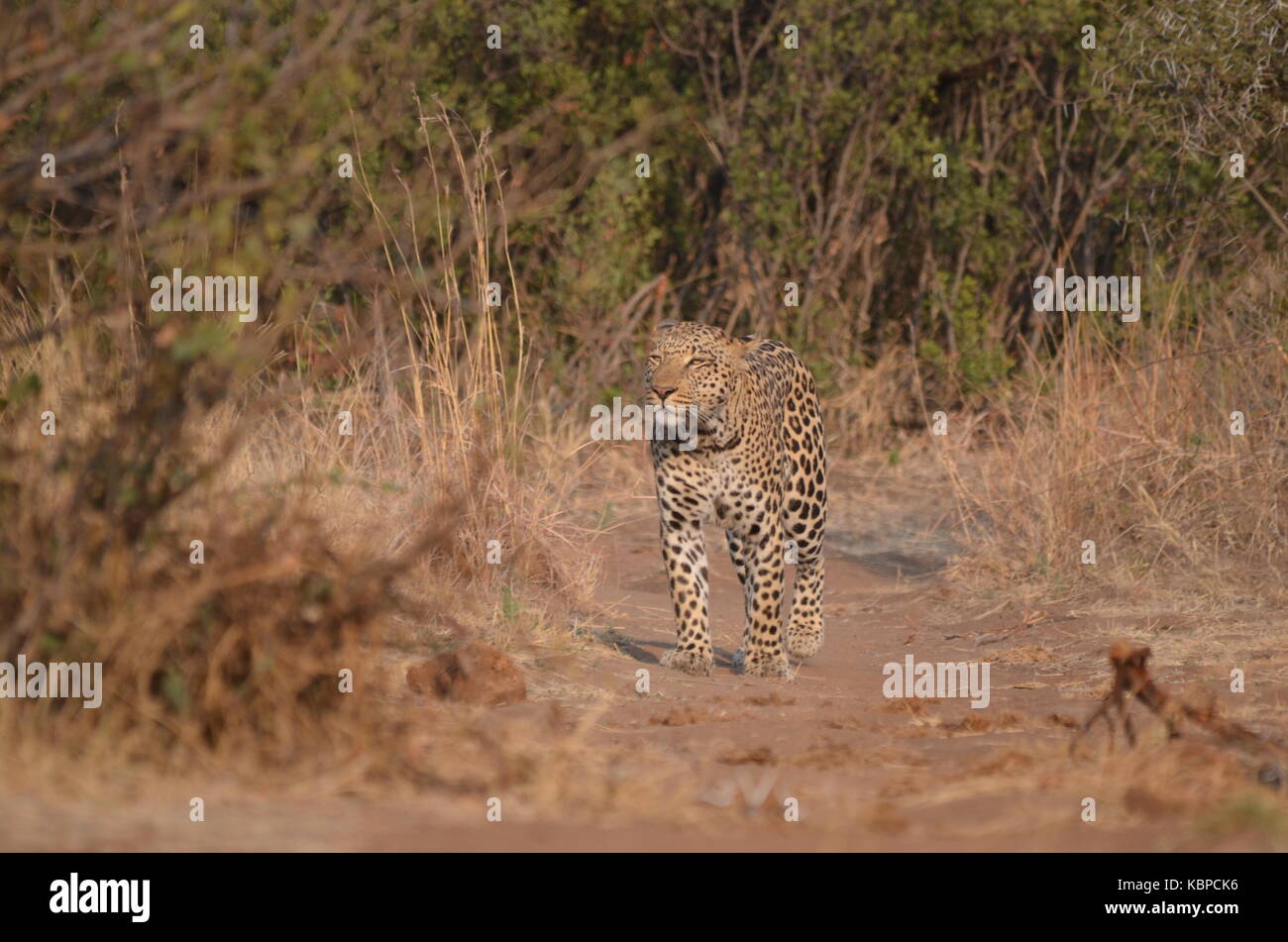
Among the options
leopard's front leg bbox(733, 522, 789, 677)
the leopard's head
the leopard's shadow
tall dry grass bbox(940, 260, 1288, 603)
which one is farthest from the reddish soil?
the leopard's head

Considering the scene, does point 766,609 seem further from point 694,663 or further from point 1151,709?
point 1151,709

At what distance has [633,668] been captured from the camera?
713cm

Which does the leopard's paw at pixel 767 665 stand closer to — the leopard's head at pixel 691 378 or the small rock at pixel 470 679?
the leopard's head at pixel 691 378

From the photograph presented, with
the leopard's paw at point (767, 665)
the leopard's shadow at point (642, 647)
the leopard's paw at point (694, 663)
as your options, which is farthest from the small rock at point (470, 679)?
the leopard's paw at point (767, 665)

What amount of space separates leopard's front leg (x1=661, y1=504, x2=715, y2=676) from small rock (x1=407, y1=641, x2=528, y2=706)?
120cm

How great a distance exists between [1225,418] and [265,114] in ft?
18.6

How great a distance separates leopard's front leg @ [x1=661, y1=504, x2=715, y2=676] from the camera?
23.5 feet

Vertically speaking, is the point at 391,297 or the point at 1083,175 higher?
the point at 1083,175

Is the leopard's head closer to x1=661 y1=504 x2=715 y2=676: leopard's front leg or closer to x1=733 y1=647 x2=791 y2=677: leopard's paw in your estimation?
x1=661 y1=504 x2=715 y2=676: leopard's front leg

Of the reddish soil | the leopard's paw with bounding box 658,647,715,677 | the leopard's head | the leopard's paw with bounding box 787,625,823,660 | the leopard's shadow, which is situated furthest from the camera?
the leopard's paw with bounding box 787,625,823,660

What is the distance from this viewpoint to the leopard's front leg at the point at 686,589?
7164 mm
